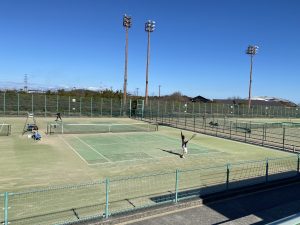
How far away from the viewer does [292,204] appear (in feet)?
38.9

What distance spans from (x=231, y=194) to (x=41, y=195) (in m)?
7.08

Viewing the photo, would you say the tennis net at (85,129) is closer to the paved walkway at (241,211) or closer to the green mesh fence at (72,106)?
the green mesh fence at (72,106)

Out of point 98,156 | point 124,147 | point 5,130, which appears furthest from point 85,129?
point 98,156

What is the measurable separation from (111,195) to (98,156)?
857cm

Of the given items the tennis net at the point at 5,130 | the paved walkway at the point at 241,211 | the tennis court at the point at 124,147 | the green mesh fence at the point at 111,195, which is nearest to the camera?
the paved walkway at the point at 241,211

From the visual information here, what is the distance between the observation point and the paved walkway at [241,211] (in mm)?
9984

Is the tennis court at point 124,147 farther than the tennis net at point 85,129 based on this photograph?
No

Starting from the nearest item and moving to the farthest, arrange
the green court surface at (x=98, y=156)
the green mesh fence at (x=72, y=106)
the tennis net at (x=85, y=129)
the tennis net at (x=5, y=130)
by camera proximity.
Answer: the green court surface at (x=98, y=156) → the tennis net at (x=5, y=130) → the tennis net at (x=85, y=129) → the green mesh fence at (x=72, y=106)

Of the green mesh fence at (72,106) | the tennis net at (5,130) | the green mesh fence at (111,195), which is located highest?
the green mesh fence at (72,106)

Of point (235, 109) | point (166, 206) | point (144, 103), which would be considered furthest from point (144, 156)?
point (235, 109)

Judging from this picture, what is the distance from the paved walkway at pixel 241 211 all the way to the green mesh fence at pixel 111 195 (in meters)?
0.69

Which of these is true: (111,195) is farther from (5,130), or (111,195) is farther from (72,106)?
(72,106)

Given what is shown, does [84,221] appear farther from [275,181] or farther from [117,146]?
[117,146]

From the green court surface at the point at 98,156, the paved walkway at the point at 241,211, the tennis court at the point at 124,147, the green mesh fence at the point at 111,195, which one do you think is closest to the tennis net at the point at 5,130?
the green court surface at the point at 98,156
